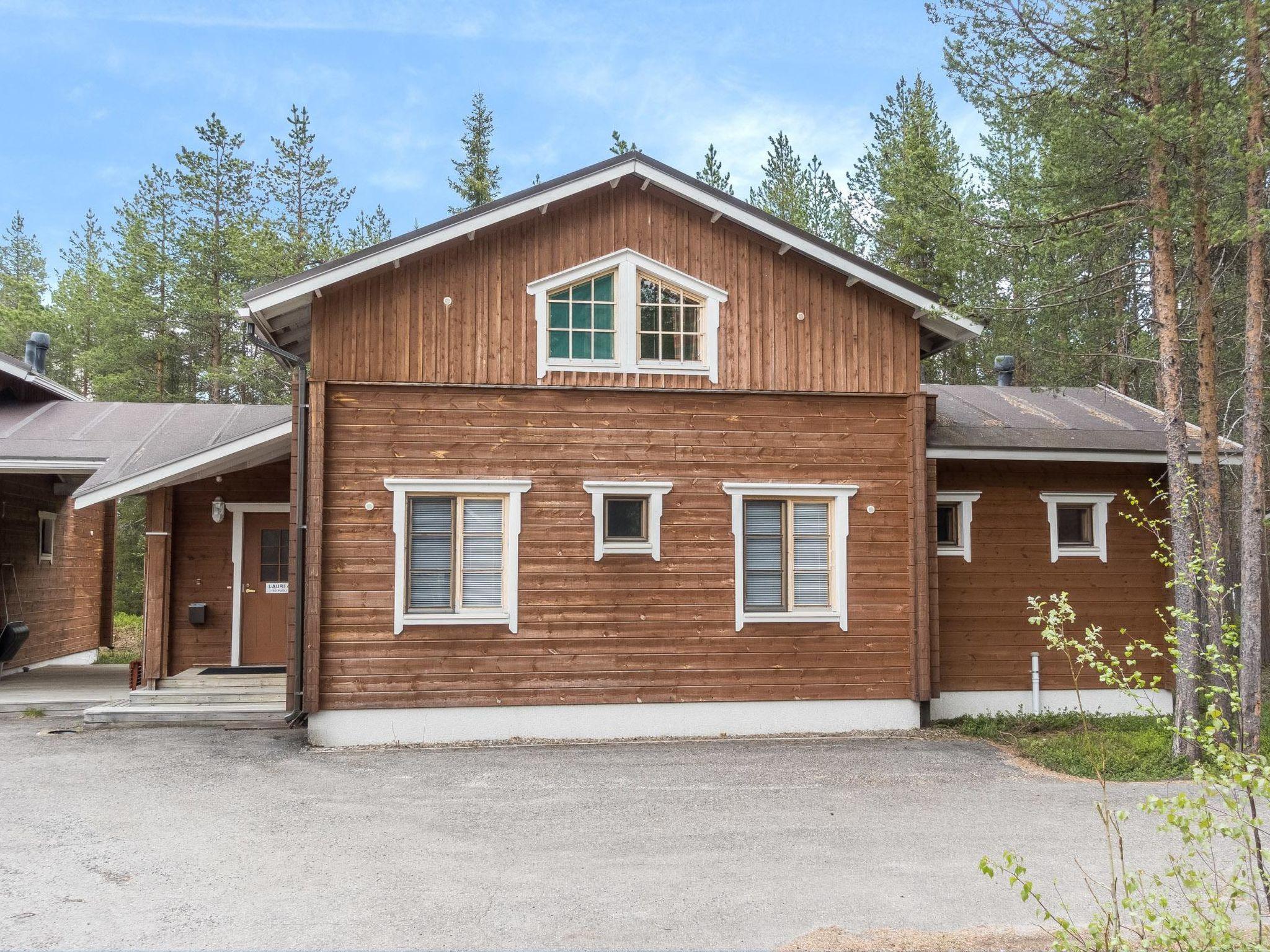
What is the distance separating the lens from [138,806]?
25.5 ft

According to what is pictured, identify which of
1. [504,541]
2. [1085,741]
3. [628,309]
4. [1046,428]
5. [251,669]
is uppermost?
[628,309]

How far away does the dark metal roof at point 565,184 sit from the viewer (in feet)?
32.7

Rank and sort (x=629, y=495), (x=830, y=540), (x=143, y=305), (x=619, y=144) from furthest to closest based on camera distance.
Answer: (x=143, y=305) → (x=619, y=144) → (x=830, y=540) → (x=629, y=495)

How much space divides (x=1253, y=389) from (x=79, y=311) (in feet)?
96.6

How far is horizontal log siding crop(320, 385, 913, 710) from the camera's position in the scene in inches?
402

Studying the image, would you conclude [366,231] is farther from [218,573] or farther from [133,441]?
[218,573]

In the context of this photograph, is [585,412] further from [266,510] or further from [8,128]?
[8,128]

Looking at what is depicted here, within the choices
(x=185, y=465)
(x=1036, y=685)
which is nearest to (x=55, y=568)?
(x=185, y=465)

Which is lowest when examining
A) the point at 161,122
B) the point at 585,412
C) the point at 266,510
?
the point at 266,510

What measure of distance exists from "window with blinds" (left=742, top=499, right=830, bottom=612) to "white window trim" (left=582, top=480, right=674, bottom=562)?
3.44ft

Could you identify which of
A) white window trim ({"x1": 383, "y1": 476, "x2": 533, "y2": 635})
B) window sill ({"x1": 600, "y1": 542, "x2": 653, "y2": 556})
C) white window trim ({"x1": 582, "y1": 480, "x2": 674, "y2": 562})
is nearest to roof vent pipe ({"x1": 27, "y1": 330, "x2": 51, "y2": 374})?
white window trim ({"x1": 383, "y1": 476, "x2": 533, "y2": 635})

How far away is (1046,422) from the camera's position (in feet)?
42.7

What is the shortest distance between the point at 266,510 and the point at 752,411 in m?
7.01

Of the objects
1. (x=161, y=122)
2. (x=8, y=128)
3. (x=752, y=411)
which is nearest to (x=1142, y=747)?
(x=752, y=411)
